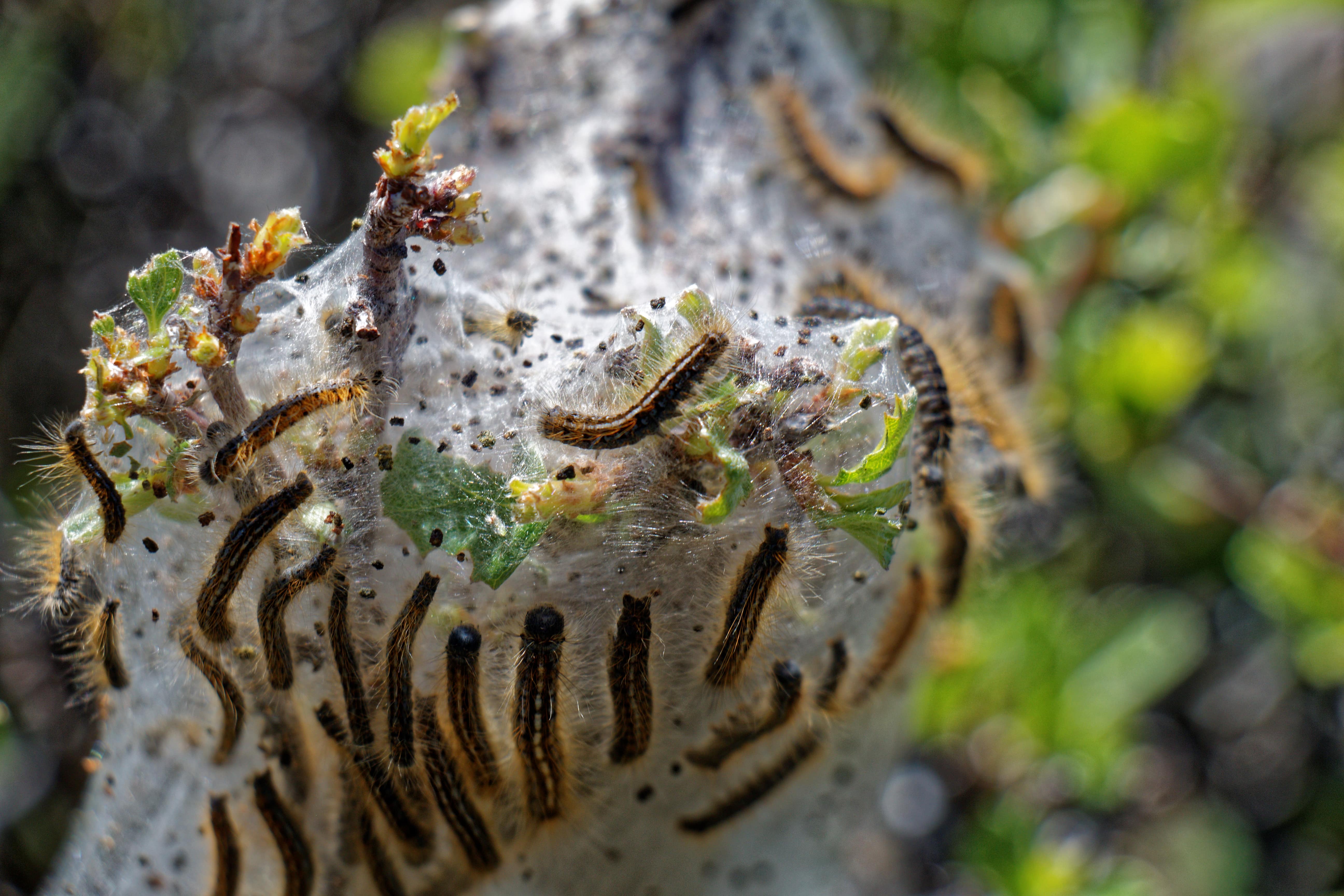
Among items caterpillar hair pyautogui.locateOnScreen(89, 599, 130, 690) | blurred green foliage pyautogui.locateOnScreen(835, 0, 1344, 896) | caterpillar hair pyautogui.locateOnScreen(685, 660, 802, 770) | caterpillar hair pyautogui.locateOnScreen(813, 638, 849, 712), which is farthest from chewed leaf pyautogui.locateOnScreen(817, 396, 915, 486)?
blurred green foliage pyautogui.locateOnScreen(835, 0, 1344, 896)

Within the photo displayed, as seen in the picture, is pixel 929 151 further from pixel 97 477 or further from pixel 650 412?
pixel 97 477

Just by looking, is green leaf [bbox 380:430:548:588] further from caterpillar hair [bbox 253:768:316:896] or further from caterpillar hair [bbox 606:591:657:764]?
caterpillar hair [bbox 253:768:316:896]

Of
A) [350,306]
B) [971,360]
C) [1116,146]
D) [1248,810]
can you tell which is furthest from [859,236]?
[1248,810]

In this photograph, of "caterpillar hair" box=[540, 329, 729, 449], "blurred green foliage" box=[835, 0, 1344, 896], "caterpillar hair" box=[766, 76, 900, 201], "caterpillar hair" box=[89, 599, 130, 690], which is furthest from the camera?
"blurred green foliage" box=[835, 0, 1344, 896]

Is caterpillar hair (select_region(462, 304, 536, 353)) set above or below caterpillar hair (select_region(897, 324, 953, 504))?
above

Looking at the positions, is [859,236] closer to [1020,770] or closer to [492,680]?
[492,680]

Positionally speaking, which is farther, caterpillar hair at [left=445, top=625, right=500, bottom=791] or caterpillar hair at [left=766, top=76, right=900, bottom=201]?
caterpillar hair at [left=766, top=76, right=900, bottom=201]

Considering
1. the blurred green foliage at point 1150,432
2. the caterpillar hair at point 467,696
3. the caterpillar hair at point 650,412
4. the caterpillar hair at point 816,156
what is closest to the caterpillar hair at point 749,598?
the caterpillar hair at point 650,412

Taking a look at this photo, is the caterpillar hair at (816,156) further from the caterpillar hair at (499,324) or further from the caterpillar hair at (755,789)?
the caterpillar hair at (755,789)
